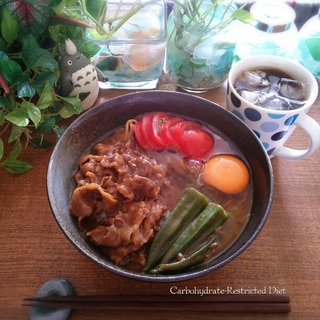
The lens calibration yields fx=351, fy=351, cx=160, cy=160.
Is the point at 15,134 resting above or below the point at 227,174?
below

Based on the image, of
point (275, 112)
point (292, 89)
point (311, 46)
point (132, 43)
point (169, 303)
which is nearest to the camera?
point (169, 303)

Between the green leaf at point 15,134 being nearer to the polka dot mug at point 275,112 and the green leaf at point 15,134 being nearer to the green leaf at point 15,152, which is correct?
the green leaf at point 15,152

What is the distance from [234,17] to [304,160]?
20.2 inches

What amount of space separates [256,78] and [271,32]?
0.93 feet

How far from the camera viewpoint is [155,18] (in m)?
1.27

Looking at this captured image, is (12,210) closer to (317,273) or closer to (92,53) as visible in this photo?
(92,53)

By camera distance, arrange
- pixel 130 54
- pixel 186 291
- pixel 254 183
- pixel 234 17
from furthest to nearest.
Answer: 1. pixel 130 54
2. pixel 234 17
3. pixel 254 183
4. pixel 186 291

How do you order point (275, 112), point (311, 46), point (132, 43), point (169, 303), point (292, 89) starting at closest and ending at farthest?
point (169, 303) < point (275, 112) < point (292, 89) < point (132, 43) < point (311, 46)

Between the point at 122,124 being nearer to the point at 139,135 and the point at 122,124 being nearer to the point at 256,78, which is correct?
the point at 139,135

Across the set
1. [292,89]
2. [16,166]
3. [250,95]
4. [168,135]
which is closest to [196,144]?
[168,135]

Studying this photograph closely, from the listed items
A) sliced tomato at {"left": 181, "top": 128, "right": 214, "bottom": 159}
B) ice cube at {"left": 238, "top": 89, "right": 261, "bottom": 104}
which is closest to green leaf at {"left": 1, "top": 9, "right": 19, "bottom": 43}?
sliced tomato at {"left": 181, "top": 128, "right": 214, "bottom": 159}

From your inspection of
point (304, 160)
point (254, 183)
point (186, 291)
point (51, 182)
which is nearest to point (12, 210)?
point (51, 182)

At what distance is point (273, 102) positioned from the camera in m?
1.03

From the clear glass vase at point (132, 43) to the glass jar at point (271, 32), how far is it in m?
0.33
